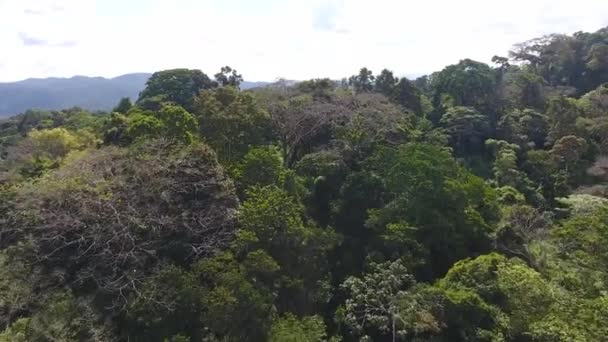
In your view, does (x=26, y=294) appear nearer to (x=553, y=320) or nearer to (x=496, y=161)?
(x=553, y=320)

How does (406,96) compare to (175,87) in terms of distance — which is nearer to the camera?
(175,87)

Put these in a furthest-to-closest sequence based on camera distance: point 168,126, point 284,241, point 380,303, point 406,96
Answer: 1. point 406,96
2. point 168,126
3. point 284,241
4. point 380,303

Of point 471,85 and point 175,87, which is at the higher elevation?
point 471,85

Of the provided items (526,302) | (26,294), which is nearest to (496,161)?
(526,302)

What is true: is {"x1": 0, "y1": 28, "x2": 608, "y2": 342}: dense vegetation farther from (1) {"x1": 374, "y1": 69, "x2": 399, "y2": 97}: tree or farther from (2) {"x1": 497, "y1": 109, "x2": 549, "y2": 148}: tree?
(1) {"x1": 374, "y1": 69, "x2": 399, "y2": 97}: tree

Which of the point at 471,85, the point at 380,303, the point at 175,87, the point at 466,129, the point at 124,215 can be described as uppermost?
the point at 471,85

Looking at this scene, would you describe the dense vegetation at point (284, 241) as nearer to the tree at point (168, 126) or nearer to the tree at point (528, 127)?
the tree at point (168, 126)

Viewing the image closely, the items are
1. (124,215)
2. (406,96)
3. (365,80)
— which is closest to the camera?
(124,215)

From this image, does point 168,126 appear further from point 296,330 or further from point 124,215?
point 296,330

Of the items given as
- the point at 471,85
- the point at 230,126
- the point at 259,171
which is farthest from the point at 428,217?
the point at 471,85

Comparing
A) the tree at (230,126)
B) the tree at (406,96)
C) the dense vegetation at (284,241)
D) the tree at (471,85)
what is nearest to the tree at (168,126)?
the dense vegetation at (284,241)
